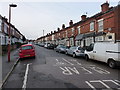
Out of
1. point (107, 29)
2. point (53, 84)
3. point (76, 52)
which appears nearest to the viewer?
point (53, 84)

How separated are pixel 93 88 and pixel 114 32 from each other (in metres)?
12.2

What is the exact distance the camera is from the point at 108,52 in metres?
9.02

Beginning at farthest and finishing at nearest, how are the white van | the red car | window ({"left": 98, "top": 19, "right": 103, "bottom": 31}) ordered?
window ({"left": 98, "top": 19, "right": 103, "bottom": 31}), the red car, the white van

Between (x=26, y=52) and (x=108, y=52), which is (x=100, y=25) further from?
(x=26, y=52)

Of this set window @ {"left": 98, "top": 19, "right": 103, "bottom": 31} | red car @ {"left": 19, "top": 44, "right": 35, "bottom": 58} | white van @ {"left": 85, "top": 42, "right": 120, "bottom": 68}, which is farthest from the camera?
window @ {"left": 98, "top": 19, "right": 103, "bottom": 31}

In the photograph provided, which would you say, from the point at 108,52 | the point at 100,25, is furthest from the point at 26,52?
the point at 100,25

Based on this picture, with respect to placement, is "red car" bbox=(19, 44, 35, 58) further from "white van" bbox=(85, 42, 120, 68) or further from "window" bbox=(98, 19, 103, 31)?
"window" bbox=(98, 19, 103, 31)

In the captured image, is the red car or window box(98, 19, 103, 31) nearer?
the red car

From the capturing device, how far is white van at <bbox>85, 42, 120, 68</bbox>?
27.2 feet

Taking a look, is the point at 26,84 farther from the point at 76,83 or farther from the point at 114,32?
the point at 114,32

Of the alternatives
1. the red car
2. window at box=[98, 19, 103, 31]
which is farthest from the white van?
window at box=[98, 19, 103, 31]

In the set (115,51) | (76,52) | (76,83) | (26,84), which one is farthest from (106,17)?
(26,84)

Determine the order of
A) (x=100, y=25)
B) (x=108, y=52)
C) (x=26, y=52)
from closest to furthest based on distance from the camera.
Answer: (x=108, y=52)
(x=26, y=52)
(x=100, y=25)

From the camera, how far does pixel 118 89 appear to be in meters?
4.71
